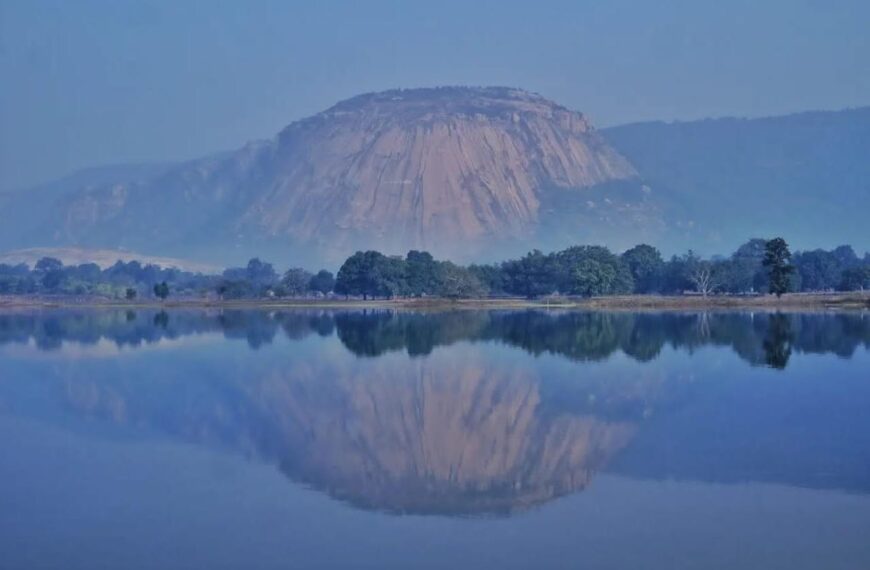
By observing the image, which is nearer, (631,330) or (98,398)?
(98,398)

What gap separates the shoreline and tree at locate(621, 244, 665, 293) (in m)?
11.3

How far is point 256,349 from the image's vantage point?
152 ft

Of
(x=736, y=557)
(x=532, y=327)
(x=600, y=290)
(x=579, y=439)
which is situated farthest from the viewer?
(x=600, y=290)

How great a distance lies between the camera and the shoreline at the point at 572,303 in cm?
8215

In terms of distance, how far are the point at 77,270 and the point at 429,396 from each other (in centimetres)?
17855

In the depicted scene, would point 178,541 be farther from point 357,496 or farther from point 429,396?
point 429,396

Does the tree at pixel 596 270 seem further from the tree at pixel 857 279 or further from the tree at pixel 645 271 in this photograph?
the tree at pixel 857 279

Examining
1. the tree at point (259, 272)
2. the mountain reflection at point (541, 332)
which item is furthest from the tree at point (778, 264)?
the tree at point (259, 272)

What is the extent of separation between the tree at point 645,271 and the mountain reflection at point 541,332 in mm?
42590

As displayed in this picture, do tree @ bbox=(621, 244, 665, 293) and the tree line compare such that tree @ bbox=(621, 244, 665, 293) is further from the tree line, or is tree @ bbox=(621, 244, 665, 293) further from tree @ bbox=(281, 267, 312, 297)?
tree @ bbox=(281, 267, 312, 297)

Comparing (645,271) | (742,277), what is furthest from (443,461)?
(645,271)

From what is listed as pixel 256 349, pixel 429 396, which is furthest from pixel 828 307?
pixel 429 396

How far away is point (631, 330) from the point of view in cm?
5528

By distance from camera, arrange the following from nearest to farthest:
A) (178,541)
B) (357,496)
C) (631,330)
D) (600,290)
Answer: (178,541)
(357,496)
(631,330)
(600,290)
